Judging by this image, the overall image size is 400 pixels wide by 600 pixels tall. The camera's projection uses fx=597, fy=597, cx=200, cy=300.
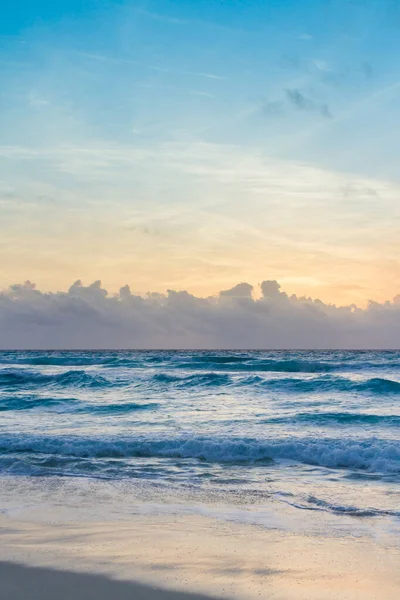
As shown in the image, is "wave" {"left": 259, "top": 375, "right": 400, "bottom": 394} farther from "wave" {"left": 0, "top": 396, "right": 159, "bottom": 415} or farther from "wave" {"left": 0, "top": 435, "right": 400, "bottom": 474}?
"wave" {"left": 0, "top": 435, "right": 400, "bottom": 474}

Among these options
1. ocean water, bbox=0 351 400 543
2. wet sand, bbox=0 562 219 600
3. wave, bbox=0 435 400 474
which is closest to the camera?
wet sand, bbox=0 562 219 600

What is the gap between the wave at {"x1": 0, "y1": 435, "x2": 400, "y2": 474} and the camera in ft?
43.0

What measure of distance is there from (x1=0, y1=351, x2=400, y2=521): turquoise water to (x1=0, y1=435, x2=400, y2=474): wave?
0.02 metres

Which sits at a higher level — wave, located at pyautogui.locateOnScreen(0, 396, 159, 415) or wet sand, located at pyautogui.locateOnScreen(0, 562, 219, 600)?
wet sand, located at pyautogui.locateOnScreen(0, 562, 219, 600)

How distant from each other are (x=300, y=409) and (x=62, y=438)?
383 inches

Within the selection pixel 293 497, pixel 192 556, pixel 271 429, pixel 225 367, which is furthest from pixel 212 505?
pixel 225 367

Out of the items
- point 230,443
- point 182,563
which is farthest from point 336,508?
point 230,443


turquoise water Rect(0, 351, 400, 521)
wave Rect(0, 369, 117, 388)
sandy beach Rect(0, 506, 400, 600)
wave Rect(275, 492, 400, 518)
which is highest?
sandy beach Rect(0, 506, 400, 600)

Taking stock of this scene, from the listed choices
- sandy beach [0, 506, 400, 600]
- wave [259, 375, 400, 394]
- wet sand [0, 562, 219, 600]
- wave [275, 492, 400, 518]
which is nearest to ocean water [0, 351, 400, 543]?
wave [275, 492, 400, 518]

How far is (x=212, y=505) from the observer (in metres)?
9.15

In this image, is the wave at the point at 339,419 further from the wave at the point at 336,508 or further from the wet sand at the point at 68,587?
the wet sand at the point at 68,587

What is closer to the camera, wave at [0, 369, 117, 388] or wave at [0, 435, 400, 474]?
wave at [0, 435, 400, 474]

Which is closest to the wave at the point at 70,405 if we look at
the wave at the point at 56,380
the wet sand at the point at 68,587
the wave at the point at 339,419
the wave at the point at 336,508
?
the wave at the point at 339,419

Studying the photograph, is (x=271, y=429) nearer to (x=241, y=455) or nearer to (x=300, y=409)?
(x=241, y=455)
